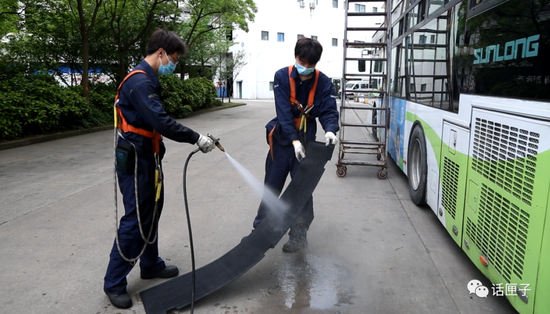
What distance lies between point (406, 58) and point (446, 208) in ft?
11.3

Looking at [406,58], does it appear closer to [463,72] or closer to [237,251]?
[463,72]

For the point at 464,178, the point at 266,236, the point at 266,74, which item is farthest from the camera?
the point at 266,74

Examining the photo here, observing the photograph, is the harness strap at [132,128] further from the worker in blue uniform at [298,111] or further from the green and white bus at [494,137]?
the green and white bus at [494,137]

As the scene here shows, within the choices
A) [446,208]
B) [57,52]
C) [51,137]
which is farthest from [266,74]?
[446,208]

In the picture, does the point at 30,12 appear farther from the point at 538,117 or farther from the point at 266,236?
the point at 538,117

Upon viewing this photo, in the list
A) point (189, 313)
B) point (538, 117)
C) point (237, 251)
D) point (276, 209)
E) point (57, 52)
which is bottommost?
point (189, 313)

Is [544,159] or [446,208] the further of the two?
[446,208]

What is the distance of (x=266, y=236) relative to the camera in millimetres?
3609

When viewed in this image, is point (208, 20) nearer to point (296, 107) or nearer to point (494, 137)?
point (296, 107)

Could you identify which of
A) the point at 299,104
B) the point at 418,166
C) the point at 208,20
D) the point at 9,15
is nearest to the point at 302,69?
the point at 299,104

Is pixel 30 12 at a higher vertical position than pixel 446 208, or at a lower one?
higher

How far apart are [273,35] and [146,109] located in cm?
4676

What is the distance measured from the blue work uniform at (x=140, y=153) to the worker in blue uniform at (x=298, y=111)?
3.44 ft

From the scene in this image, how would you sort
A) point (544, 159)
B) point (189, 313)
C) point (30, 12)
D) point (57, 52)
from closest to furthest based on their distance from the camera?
point (544, 159)
point (189, 313)
point (30, 12)
point (57, 52)
